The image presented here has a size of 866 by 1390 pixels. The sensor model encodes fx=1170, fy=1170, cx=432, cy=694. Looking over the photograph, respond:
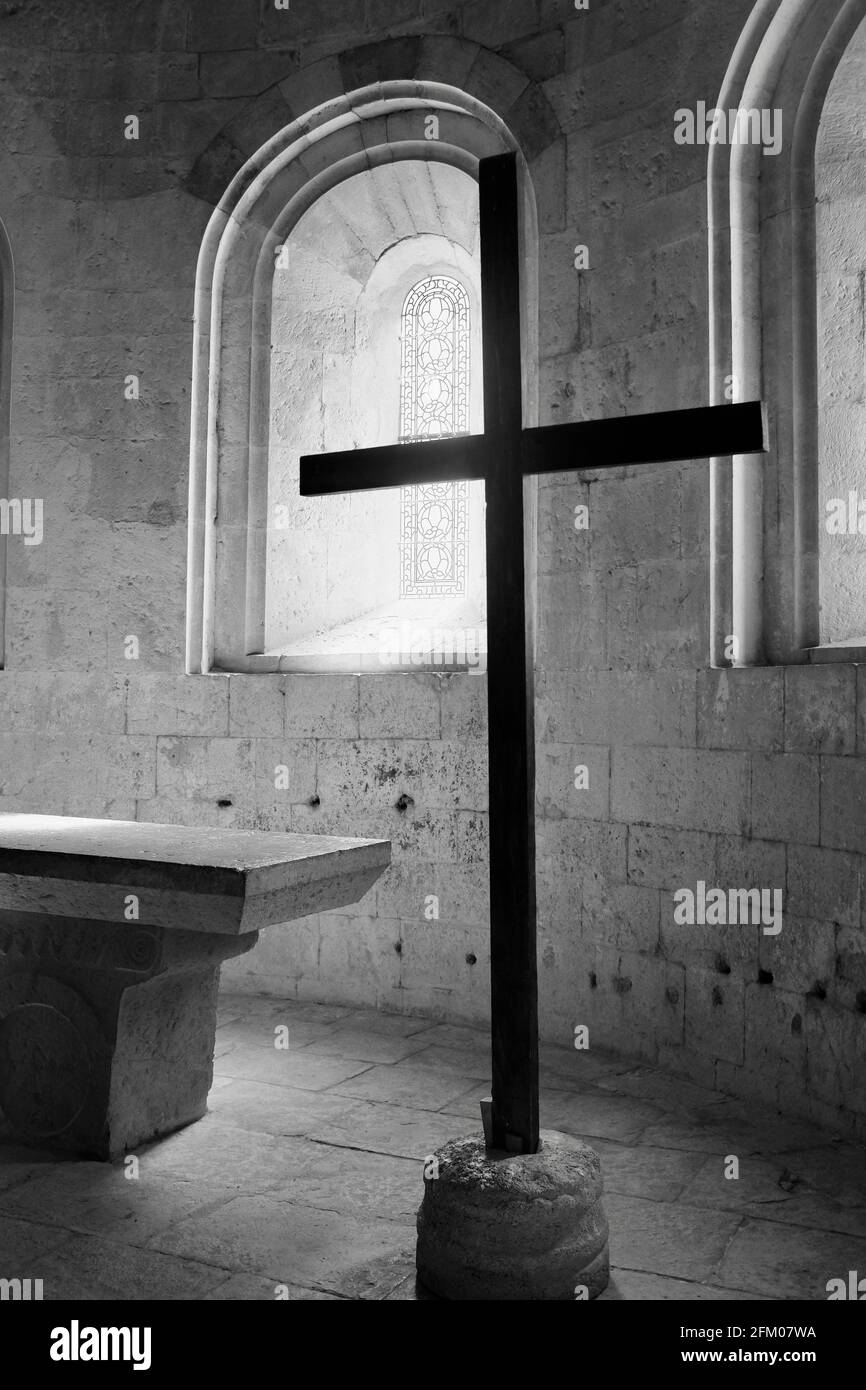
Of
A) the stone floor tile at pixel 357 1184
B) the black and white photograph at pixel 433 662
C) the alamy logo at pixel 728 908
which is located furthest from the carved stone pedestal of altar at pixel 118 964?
the alamy logo at pixel 728 908

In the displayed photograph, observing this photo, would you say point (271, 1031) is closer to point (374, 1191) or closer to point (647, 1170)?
point (374, 1191)

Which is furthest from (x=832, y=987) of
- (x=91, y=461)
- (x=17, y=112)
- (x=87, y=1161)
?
(x=17, y=112)

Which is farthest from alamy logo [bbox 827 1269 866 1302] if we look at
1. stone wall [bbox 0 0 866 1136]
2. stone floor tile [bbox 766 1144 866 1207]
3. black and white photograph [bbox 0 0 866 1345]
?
stone wall [bbox 0 0 866 1136]

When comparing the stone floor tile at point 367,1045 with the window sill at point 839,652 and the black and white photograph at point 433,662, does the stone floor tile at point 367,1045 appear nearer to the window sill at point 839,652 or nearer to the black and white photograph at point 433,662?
the black and white photograph at point 433,662

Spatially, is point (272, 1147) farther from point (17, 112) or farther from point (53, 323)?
point (17, 112)

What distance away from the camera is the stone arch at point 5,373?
578cm

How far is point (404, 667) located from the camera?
17.6 feet

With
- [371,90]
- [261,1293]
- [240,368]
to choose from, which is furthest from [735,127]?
[261,1293]

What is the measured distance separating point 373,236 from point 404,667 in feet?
7.25

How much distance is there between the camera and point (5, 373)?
5824mm

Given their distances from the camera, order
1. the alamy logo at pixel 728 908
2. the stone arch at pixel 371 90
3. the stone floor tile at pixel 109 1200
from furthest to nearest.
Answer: the stone arch at pixel 371 90, the alamy logo at pixel 728 908, the stone floor tile at pixel 109 1200

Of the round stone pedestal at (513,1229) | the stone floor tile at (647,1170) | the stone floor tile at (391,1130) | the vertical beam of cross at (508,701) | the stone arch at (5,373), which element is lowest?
the stone floor tile at (647,1170)

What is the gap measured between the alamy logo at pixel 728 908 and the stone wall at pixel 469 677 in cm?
4

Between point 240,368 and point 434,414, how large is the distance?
3.21ft
